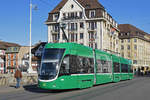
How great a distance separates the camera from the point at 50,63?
17.2m

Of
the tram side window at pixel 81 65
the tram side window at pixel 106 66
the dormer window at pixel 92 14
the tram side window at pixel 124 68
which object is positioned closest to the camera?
the tram side window at pixel 81 65

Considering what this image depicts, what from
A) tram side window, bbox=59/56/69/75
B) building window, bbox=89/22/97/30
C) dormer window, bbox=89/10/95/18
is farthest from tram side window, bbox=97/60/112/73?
dormer window, bbox=89/10/95/18

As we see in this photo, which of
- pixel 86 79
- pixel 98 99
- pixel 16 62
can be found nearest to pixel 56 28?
pixel 16 62

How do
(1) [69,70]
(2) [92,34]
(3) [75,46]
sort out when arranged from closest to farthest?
(1) [69,70]
(3) [75,46]
(2) [92,34]

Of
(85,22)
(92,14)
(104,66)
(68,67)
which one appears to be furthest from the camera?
(92,14)

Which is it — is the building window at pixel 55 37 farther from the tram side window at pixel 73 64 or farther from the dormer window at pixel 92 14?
the tram side window at pixel 73 64

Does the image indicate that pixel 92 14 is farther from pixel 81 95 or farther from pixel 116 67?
pixel 81 95

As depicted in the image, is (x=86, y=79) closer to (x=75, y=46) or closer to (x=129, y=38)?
(x=75, y=46)

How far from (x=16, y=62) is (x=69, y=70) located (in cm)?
6107

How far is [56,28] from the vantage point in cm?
6812

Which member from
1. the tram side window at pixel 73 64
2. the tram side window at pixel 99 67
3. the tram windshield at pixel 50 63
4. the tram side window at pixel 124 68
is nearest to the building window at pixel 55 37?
the tram side window at pixel 124 68

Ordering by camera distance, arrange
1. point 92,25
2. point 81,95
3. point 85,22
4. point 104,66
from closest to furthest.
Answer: point 81,95 < point 104,66 < point 85,22 < point 92,25

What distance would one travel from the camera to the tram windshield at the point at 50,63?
55.8ft

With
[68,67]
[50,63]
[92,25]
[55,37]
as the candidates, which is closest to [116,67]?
[68,67]
